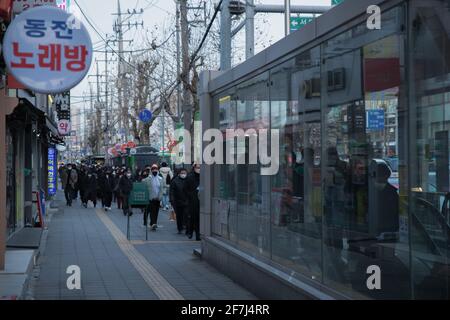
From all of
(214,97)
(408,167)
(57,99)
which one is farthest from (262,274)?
(57,99)

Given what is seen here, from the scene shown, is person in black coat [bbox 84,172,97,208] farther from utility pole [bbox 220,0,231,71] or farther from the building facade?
the building facade

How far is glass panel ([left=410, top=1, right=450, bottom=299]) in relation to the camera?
4.81 metres

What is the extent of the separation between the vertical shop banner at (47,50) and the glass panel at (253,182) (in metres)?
2.58

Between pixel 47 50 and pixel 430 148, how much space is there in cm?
431

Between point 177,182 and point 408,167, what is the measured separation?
12.6 metres

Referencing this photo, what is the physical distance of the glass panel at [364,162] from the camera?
534 centimetres

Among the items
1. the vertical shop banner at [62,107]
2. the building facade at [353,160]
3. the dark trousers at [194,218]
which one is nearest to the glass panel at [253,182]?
the building facade at [353,160]

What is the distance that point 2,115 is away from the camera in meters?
8.88

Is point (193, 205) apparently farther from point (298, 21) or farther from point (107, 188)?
point (107, 188)

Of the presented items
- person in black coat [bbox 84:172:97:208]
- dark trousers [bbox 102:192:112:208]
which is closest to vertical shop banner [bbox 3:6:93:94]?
dark trousers [bbox 102:192:112:208]

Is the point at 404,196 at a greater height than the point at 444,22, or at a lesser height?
lesser

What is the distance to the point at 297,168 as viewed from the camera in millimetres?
7555

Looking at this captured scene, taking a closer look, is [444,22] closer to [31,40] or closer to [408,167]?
[408,167]

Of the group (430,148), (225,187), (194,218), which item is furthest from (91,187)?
(430,148)
